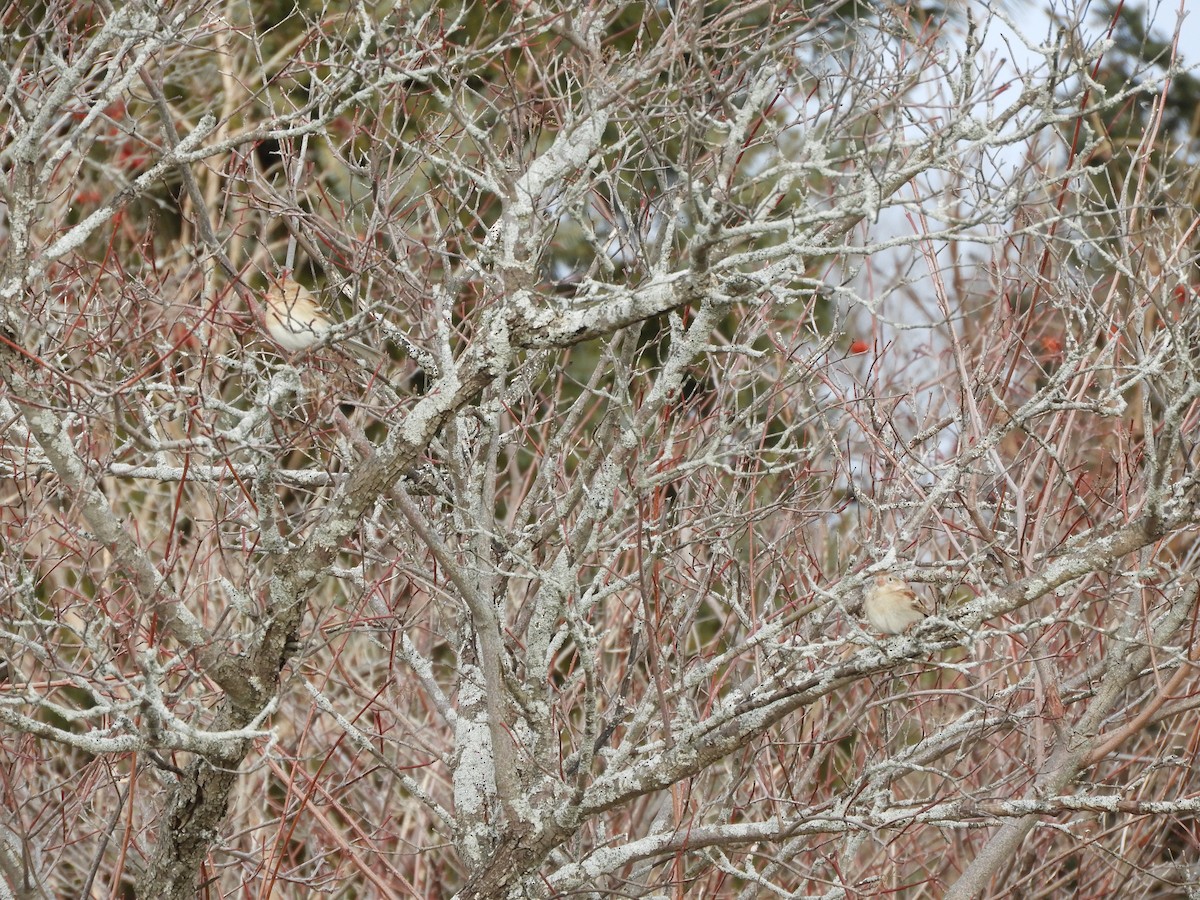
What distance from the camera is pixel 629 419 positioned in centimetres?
325

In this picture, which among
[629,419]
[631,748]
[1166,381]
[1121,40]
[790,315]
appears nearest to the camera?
[1166,381]

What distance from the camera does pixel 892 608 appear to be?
382 centimetres

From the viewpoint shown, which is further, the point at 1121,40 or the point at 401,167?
the point at 1121,40

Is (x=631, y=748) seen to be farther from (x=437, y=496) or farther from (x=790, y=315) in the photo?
(x=790, y=315)

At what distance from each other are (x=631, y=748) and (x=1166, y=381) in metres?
1.75

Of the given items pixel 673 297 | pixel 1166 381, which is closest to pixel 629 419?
pixel 673 297

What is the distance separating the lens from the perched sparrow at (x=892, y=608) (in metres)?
3.79

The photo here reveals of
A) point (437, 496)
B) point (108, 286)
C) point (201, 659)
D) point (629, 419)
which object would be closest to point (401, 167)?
point (437, 496)

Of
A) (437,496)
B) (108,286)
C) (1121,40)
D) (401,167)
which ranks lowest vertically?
(108,286)

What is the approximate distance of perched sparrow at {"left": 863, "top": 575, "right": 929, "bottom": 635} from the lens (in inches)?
149

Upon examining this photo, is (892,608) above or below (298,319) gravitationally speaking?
above

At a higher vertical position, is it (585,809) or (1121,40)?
(1121,40)

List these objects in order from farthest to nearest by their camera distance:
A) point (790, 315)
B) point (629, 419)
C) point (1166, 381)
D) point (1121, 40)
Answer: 1. point (1121, 40)
2. point (790, 315)
3. point (629, 419)
4. point (1166, 381)

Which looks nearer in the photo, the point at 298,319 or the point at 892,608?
the point at 892,608
